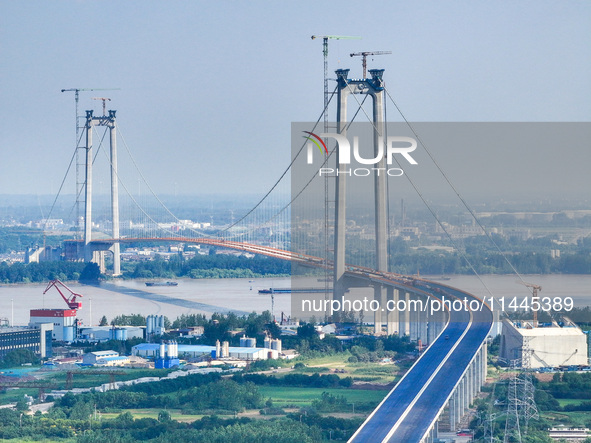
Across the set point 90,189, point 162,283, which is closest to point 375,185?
point 162,283

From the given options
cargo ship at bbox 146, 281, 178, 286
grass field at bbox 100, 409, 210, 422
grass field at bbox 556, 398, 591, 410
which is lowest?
grass field at bbox 100, 409, 210, 422

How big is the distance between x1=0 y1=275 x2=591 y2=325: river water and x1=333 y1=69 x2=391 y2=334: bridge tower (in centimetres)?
168

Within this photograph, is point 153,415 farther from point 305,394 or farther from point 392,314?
point 392,314

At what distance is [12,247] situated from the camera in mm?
35438

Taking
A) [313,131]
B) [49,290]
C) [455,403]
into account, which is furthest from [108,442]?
[49,290]

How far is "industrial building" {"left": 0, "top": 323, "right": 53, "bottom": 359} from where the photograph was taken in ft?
50.0

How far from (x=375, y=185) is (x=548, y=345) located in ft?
12.7

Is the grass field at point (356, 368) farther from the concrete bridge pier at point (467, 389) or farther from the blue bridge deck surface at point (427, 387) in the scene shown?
the concrete bridge pier at point (467, 389)

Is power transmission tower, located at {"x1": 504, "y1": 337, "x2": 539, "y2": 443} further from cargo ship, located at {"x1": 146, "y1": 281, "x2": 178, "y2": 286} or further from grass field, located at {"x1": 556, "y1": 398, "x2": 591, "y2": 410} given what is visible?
cargo ship, located at {"x1": 146, "y1": 281, "x2": 178, "y2": 286}

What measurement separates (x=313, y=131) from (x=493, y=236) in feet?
29.4

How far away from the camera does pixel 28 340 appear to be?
15.4 metres

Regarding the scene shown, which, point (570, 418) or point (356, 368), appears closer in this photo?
point (570, 418)

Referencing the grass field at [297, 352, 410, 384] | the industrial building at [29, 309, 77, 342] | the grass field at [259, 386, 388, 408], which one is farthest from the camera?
the industrial building at [29, 309, 77, 342]

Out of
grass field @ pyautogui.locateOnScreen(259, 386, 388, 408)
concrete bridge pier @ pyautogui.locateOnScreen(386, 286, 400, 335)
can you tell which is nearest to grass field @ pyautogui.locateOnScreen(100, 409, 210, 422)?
grass field @ pyautogui.locateOnScreen(259, 386, 388, 408)
